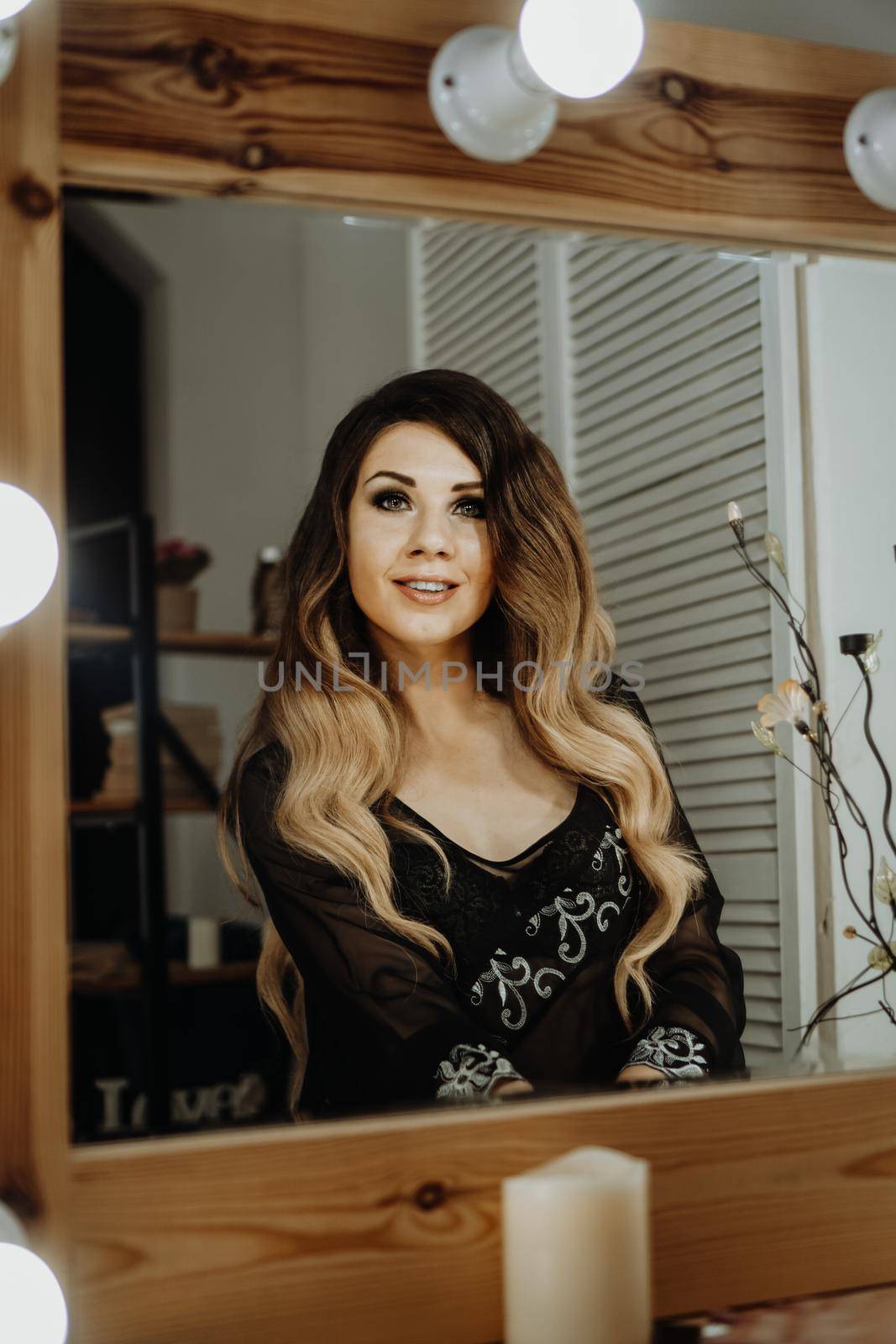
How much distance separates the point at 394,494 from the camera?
830 millimetres

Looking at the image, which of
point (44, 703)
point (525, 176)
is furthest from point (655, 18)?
point (44, 703)

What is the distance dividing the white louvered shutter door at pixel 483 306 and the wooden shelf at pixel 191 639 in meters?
0.23

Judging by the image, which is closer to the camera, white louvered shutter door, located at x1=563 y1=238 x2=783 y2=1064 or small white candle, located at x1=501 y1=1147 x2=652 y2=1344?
small white candle, located at x1=501 y1=1147 x2=652 y2=1344

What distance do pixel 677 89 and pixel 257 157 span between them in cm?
34

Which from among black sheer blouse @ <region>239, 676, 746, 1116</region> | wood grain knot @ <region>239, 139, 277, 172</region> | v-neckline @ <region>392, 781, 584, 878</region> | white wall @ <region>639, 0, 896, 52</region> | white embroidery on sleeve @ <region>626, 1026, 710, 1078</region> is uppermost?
white wall @ <region>639, 0, 896, 52</region>

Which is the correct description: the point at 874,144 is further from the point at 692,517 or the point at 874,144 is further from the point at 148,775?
the point at 148,775

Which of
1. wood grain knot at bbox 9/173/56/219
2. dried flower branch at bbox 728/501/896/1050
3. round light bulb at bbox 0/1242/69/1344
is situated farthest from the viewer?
dried flower branch at bbox 728/501/896/1050

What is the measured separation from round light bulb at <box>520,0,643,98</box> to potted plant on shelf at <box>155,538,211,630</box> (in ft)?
1.32

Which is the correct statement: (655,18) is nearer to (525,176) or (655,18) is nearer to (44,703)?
(525,176)

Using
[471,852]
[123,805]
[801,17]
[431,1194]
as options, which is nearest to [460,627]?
[471,852]

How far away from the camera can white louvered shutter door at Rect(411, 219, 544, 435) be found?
33.7 inches

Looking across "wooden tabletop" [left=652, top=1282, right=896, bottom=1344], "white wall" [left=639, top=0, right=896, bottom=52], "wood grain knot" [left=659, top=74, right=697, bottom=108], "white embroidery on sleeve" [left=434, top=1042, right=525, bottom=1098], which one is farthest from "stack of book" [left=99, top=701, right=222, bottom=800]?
"white wall" [left=639, top=0, right=896, bottom=52]

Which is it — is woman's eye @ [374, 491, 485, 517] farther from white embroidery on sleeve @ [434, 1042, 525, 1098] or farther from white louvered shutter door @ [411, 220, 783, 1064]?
white embroidery on sleeve @ [434, 1042, 525, 1098]

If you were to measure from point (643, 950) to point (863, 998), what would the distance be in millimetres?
194
